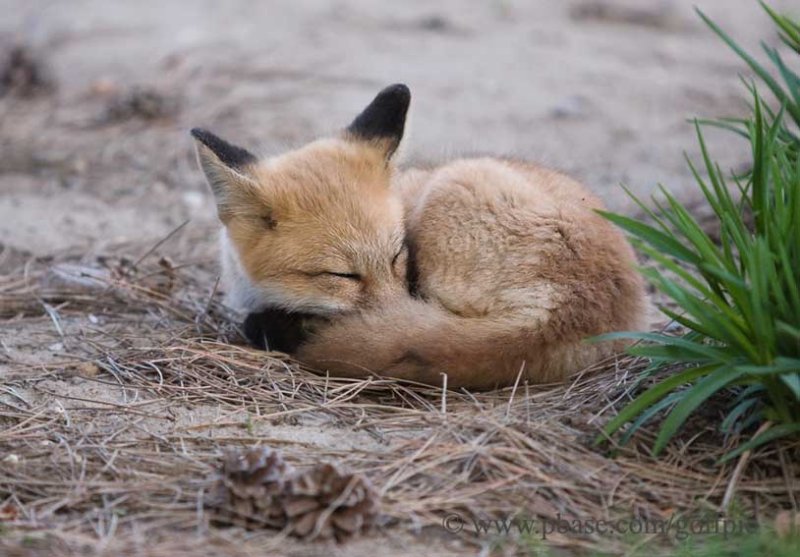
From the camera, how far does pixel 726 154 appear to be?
734cm

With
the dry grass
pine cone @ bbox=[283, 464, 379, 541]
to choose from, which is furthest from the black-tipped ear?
pine cone @ bbox=[283, 464, 379, 541]

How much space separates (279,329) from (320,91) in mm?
4842

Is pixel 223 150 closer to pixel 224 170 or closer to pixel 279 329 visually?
pixel 224 170

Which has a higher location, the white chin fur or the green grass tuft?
the green grass tuft

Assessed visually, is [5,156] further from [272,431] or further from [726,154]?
[726,154]

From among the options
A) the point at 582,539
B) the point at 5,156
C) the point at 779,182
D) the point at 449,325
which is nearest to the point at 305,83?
the point at 5,156

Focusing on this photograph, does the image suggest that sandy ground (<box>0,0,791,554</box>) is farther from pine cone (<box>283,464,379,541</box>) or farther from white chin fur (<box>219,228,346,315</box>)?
pine cone (<box>283,464,379,541</box>)

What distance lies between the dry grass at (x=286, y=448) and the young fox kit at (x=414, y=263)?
6.3 inches

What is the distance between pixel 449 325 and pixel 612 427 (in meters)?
0.88

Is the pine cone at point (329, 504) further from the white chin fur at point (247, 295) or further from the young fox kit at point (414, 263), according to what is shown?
the white chin fur at point (247, 295)

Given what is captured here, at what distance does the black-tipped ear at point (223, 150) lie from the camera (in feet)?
13.0

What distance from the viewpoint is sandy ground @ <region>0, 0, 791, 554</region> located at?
6.72 metres
